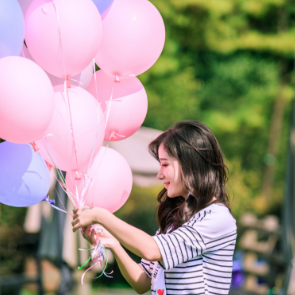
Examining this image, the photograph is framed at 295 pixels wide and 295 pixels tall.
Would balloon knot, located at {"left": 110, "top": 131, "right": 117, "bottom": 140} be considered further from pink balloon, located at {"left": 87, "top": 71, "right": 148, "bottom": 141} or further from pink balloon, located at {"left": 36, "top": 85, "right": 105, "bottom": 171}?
pink balloon, located at {"left": 36, "top": 85, "right": 105, "bottom": 171}

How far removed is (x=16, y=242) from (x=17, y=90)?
18.1ft

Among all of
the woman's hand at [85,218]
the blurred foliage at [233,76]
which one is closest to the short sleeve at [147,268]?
the woman's hand at [85,218]

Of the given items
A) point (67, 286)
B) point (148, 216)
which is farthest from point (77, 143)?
point (148, 216)

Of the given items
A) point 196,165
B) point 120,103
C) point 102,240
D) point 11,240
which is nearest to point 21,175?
point 102,240

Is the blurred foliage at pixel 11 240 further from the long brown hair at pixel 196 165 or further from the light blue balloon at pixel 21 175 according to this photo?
the long brown hair at pixel 196 165

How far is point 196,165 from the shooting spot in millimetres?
1393

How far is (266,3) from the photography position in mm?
10430

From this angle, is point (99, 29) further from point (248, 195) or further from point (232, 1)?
point (232, 1)

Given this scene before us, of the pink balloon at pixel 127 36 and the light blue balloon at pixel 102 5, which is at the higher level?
the light blue balloon at pixel 102 5

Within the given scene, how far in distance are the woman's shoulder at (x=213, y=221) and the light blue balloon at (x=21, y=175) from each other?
0.63 m

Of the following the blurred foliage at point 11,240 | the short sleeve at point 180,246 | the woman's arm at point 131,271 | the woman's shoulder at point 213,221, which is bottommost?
the blurred foliage at point 11,240

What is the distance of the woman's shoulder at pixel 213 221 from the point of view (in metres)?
1.30

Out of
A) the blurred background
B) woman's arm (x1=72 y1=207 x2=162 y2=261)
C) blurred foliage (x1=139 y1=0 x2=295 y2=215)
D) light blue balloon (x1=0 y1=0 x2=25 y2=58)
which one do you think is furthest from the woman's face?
blurred foliage (x1=139 y1=0 x2=295 y2=215)

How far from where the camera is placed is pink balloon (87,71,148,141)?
1772mm
